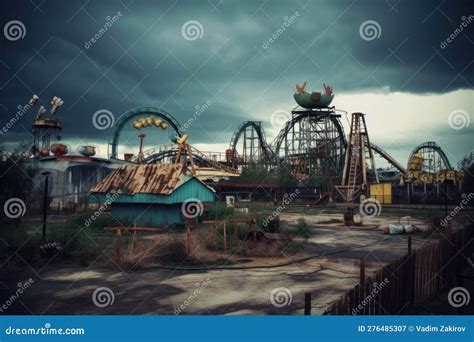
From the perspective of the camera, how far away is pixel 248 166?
190 feet

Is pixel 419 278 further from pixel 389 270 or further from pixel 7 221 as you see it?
pixel 7 221

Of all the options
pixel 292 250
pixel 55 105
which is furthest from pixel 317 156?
pixel 292 250
